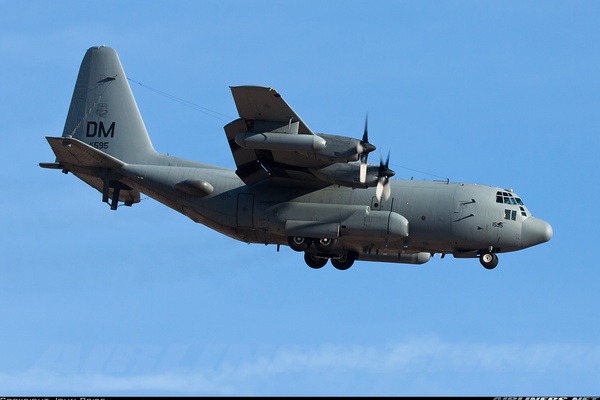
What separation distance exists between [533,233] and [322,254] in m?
6.49

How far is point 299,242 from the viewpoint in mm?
33625

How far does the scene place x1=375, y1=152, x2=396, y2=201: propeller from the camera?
106ft

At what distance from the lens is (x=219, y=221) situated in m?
34.4

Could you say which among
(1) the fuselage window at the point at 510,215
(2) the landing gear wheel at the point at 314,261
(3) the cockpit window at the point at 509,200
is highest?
(3) the cockpit window at the point at 509,200

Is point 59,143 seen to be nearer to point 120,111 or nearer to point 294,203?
point 120,111

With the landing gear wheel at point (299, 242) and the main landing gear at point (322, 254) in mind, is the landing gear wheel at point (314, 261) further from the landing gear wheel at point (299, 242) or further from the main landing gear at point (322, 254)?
the landing gear wheel at point (299, 242)

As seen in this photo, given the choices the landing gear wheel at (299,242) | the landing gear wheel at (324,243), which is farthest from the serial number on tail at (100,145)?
the landing gear wheel at (324,243)

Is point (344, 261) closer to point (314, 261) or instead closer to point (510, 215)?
point (314, 261)

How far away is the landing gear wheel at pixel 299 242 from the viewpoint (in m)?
33.6

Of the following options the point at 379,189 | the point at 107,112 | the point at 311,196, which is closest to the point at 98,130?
the point at 107,112

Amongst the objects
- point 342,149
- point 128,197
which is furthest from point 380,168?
point 128,197

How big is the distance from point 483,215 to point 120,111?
12.6 meters

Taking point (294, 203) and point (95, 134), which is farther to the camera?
point (95, 134)

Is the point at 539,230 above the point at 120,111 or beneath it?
beneath
